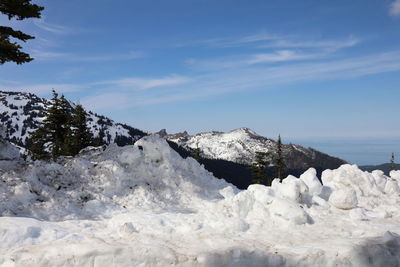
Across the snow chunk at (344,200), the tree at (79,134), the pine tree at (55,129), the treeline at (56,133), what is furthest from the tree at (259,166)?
the snow chunk at (344,200)

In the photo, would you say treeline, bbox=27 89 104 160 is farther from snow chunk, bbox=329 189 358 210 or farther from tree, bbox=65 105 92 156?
snow chunk, bbox=329 189 358 210

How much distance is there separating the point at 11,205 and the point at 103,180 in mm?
4716

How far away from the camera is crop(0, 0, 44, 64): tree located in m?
18.1

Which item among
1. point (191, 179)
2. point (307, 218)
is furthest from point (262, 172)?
point (307, 218)

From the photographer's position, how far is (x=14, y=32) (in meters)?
19.4

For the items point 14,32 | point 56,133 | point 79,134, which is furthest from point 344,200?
point 79,134

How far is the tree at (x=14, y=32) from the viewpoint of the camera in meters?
18.1

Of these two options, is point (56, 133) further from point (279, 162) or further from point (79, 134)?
point (279, 162)

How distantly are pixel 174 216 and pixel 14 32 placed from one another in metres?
14.5

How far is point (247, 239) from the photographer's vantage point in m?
10.7

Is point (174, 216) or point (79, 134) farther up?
point (79, 134)

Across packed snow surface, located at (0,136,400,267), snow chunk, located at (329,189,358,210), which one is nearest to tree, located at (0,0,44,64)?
packed snow surface, located at (0,136,400,267)

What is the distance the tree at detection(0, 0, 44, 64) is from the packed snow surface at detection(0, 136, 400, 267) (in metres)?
5.67

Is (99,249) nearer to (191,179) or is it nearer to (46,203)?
(46,203)
